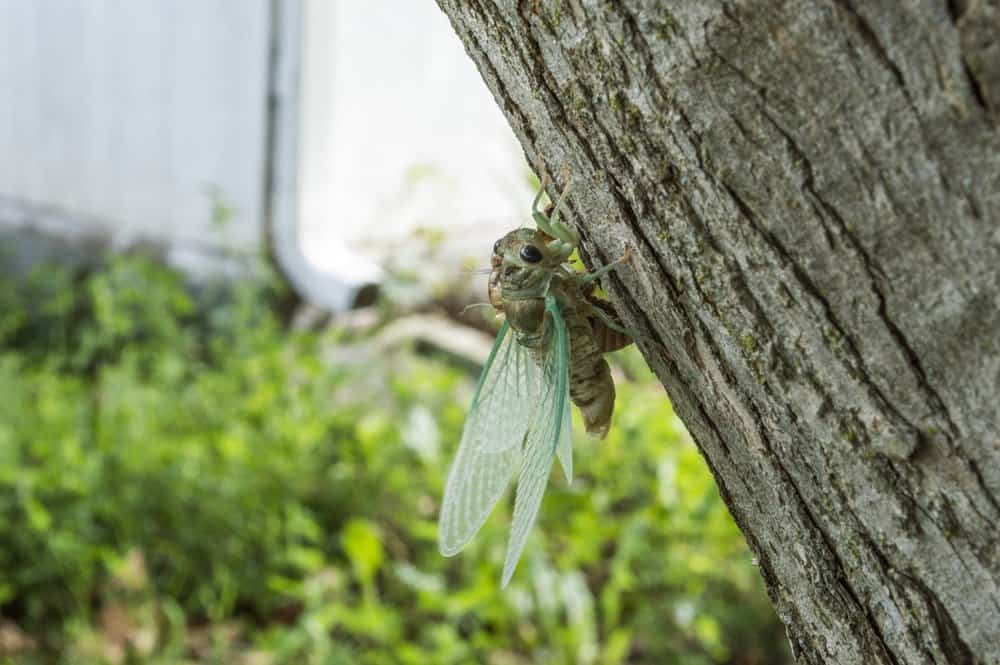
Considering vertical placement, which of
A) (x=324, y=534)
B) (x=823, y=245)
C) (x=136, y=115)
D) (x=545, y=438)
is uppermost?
(x=136, y=115)

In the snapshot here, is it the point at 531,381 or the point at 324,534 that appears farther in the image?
the point at 324,534

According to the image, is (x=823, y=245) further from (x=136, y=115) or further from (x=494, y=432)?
(x=136, y=115)

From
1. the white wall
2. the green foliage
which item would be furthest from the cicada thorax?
the white wall

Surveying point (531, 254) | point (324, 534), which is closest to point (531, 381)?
point (531, 254)

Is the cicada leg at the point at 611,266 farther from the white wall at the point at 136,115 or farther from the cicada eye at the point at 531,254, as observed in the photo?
the white wall at the point at 136,115

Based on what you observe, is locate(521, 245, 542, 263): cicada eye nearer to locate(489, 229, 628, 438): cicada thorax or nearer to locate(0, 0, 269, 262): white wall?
locate(489, 229, 628, 438): cicada thorax

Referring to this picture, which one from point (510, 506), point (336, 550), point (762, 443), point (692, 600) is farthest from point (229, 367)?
point (762, 443)

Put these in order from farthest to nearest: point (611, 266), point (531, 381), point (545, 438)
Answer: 1. point (531, 381)
2. point (545, 438)
3. point (611, 266)

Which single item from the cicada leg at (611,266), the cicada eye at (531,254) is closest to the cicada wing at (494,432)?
the cicada eye at (531,254)
